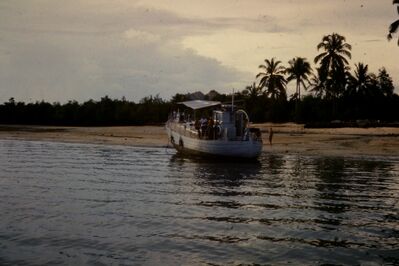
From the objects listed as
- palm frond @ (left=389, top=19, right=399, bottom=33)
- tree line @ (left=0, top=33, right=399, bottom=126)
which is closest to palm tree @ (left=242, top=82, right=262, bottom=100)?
tree line @ (left=0, top=33, right=399, bottom=126)

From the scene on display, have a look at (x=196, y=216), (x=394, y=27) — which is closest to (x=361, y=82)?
(x=394, y=27)

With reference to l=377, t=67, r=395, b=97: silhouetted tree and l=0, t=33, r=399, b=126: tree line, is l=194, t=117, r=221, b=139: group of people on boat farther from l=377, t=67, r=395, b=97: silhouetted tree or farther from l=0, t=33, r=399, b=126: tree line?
l=377, t=67, r=395, b=97: silhouetted tree

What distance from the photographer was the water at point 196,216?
34.0ft

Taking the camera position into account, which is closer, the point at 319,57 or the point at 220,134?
the point at 220,134

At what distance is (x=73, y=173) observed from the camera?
82.2ft

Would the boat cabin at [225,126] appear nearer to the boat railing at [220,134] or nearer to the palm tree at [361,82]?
the boat railing at [220,134]

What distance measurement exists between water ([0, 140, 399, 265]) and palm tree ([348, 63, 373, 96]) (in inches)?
1924

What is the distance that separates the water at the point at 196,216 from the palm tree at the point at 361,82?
48875mm

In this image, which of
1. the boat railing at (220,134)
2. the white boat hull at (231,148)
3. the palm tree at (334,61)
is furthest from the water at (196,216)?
the palm tree at (334,61)

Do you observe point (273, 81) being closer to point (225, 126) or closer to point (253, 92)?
point (253, 92)

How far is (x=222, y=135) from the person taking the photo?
33.5 metres

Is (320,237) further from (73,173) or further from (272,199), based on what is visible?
(73,173)

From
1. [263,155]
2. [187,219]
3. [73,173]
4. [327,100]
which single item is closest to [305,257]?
[187,219]

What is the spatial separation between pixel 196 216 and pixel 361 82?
213 feet
